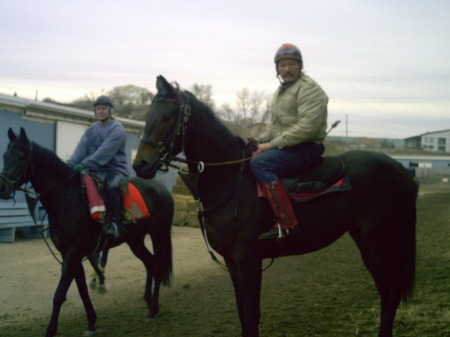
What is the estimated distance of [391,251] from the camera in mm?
4664

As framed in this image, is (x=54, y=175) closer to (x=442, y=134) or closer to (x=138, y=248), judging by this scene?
(x=138, y=248)

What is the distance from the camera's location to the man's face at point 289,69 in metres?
4.56

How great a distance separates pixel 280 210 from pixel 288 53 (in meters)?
1.61

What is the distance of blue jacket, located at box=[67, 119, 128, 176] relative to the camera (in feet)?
21.6

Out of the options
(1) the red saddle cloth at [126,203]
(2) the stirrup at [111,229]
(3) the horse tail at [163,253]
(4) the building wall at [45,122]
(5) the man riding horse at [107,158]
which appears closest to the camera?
(1) the red saddle cloth at [126,203]

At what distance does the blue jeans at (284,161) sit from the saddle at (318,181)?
75 millimetres

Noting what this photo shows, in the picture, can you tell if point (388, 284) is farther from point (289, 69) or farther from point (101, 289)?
point (101, 289)

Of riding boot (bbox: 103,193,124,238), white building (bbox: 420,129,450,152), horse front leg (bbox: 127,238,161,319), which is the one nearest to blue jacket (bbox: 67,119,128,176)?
riding boot (bbox: 103,193,124,238)

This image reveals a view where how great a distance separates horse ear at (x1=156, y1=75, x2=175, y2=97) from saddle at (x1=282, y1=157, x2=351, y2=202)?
1389 mm

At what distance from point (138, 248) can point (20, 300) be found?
2084 mm

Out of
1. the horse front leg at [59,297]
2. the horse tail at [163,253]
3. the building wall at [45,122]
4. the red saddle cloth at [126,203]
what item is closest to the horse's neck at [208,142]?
the red saddle cloth at [126,203]

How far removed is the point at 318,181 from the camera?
4.48 m

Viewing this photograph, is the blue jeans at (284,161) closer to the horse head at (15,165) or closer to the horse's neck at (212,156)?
the horse's neck at (212,156)

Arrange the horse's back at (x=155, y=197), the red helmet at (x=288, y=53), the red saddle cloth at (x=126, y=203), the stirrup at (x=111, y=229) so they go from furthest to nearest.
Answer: the horse's back at (x=155, y=197)
the stirrup at (x=111, y=229)
the red saddle cloth at (x=126, y=203)
the red helmet at (x=288, y=53)
